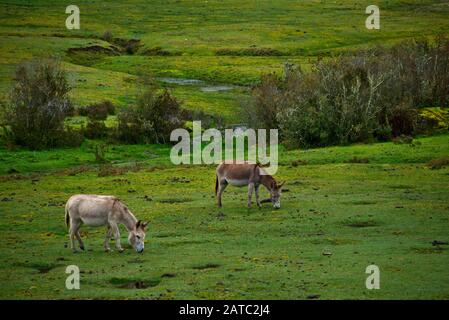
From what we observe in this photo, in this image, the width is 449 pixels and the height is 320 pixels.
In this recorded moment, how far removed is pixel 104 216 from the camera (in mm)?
23500

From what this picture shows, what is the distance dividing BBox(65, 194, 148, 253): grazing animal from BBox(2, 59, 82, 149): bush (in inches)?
1182

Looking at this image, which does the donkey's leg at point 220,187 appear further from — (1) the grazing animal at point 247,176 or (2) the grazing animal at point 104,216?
(2) the grazing animal at point 104,216

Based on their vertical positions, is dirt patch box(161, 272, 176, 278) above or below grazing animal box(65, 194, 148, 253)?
below

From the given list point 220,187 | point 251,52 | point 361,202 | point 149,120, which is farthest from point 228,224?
point 251,52

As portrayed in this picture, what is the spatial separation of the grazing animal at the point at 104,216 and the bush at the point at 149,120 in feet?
110

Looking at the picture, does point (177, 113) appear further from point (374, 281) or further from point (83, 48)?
point (83, 48)

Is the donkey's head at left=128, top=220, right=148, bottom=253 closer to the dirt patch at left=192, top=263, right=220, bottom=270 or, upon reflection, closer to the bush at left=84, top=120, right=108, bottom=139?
the dirt patch at left=192, top=263, right=220, bottom=270

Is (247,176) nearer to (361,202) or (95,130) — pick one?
(361,202)

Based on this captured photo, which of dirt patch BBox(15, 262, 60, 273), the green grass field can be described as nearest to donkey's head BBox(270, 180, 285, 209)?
the green grass field

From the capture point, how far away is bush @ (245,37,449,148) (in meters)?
50.2

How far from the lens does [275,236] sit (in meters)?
25.8

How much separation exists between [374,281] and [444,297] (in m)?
1.93

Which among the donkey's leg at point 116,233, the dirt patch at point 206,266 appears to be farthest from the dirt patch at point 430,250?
the donkey's leg at point 116,233
